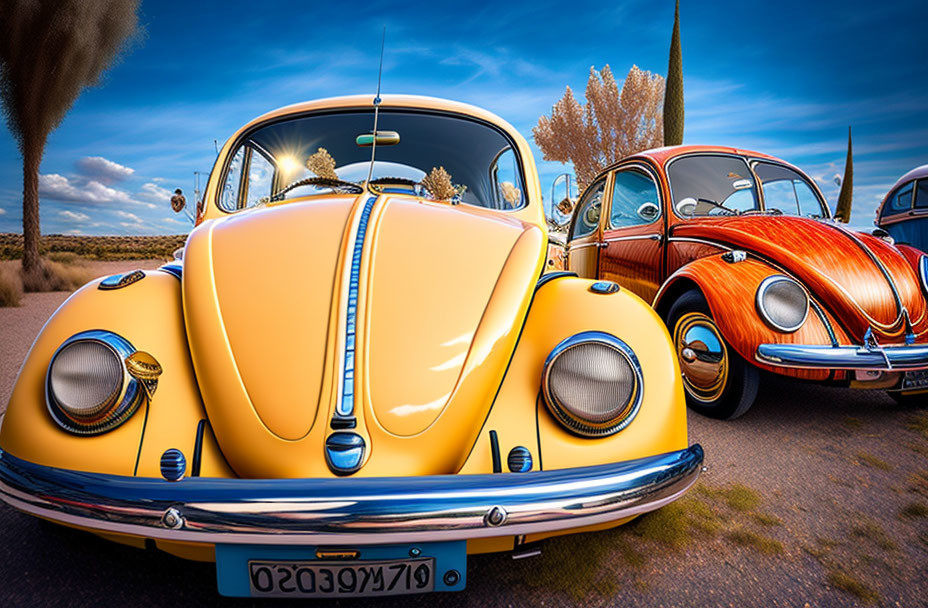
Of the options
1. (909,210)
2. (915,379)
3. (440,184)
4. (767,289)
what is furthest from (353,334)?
(909,210)

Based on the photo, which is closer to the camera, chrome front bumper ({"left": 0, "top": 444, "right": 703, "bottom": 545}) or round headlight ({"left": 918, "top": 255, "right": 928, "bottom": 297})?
chrome front bumper ({"left": 0, "top": 444, "right": 703, "bottom": 545})

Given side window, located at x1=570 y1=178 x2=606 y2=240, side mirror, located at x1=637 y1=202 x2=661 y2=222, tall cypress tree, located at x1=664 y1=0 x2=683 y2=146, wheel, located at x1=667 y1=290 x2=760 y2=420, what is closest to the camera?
wheel, located at x1=667 y1=290 x2=760 y2=420

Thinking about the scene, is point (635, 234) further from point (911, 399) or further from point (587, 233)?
point (911, 399)

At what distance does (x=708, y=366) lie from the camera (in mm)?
3002

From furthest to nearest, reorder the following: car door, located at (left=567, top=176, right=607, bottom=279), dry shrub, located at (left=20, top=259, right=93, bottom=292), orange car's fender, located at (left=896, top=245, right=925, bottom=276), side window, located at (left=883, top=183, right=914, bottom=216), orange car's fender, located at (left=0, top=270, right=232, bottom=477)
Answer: dry shrub, located at (left=20, top=259, right=93, bottom=292)
side window, located at (left=883, top=183, right=914, bottom=216)
car door, located at (left=567, top=176, right=607, bottom=279)
orange car's fender, located at (left=896, top=245, right=925, bottom=276)
orange car's fender, located at (left=0, top=270, right=232, bottom=477)

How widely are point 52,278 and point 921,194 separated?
14.8m

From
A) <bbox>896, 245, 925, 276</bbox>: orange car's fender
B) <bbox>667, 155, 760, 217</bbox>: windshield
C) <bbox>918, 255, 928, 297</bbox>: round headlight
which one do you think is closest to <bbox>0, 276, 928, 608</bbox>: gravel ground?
<bbox>918, 255, 928, 297</bbox>: round headlight

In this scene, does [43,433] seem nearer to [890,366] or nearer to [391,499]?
[391,499]

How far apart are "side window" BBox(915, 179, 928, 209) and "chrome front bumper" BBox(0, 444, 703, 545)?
24.5ft

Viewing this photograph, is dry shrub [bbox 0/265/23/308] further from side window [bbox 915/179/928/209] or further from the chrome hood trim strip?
side window [bbox 915/179/928/209]

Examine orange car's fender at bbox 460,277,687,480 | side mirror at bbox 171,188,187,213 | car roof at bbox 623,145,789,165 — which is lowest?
orange car's fender at bbox 460,277,687,480

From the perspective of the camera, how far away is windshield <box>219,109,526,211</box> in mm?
2678

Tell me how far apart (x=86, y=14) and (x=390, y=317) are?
12281 mm

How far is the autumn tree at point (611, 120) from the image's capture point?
2106 centimetres
